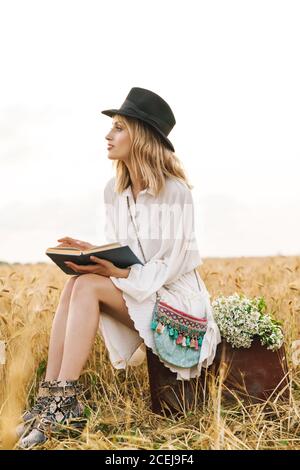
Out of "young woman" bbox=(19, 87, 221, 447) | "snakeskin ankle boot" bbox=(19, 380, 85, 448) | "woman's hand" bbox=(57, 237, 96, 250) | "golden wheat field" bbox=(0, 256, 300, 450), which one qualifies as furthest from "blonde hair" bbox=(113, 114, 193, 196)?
"snakeskin ankle boot" bbox=(19, 380, 85, 448)

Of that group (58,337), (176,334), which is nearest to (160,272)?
(176,334)

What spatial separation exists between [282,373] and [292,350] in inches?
15.2

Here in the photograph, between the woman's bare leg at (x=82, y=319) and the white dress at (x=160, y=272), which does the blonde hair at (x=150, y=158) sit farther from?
the woman's bare leg at (x=82, y=319)

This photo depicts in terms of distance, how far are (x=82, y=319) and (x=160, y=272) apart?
1.52 feet

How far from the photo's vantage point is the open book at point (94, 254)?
2996 millimetres

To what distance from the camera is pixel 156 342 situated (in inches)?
126

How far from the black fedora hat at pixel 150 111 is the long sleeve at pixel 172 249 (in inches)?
13.0

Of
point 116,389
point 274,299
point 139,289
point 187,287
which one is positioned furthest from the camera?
point 274,299

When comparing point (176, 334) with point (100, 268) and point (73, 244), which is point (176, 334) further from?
point (73, 244)

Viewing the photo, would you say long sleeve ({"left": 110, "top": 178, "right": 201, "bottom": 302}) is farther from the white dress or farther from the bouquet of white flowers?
the bouquet of white flowers

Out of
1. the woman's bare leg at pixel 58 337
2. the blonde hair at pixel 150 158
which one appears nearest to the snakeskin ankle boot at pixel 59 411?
the woman's bare leg at pixel 58 337

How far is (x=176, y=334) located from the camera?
324cm
